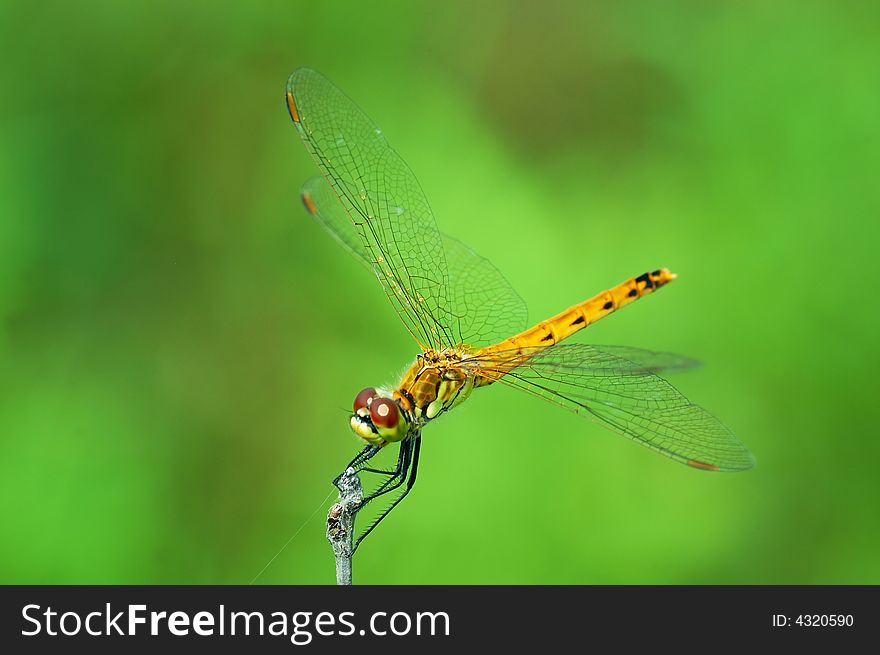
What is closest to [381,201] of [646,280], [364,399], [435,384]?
[435,384]

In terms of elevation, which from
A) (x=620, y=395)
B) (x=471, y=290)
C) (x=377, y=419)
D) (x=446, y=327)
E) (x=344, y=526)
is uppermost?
(x=471, y=290)

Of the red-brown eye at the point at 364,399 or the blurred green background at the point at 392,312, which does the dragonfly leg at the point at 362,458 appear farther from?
the blurred green background at the point at 392,312

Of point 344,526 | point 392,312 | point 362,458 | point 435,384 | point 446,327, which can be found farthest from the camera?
point 392,312

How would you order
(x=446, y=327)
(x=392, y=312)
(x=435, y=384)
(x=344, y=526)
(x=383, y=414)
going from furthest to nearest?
(x=392, y=312)
(x=446, y=327)
(x=435, y=384)
(x=383, y=414)
(x=344, y=526)

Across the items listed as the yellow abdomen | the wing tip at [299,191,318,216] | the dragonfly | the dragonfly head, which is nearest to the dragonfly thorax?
the dragonfly

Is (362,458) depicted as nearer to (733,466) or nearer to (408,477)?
(408,477)

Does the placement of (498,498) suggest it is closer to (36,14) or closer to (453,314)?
(453,314)

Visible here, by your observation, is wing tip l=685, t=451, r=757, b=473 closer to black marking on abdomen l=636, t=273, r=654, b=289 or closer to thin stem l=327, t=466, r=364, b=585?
black marking on abdomen l=636, t=273, r=654, b=289
